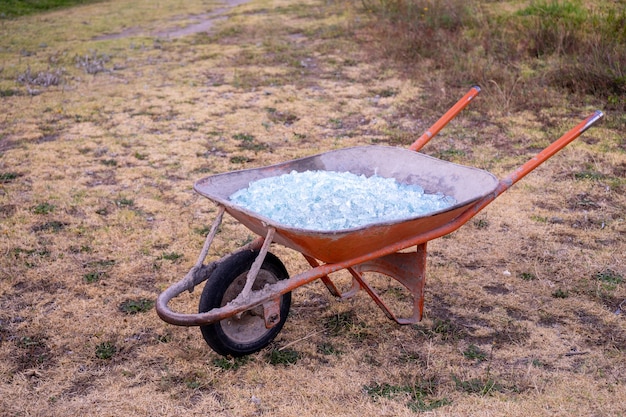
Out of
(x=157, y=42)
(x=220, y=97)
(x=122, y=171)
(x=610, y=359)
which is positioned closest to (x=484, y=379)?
(x=610, y=359)

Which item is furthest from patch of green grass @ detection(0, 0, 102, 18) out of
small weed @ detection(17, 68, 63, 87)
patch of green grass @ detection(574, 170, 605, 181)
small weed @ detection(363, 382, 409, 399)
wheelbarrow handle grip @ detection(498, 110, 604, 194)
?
small weed @ detection(363, 382, 409, 399)

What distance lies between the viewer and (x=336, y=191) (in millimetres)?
3408

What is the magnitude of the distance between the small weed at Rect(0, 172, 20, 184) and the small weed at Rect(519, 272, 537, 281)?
4553 millimetres

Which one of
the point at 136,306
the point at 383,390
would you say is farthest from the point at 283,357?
the point at 136,306

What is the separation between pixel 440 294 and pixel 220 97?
200 inches

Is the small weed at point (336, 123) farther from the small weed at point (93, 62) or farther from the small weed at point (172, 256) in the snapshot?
the small weed at point (93, 62)

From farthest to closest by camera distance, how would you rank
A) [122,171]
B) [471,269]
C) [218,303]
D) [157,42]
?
[157,42]
[122,171]
[471,269]
[218,303]

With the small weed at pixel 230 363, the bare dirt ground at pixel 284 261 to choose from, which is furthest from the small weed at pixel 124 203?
the small weed at pixel 230 363

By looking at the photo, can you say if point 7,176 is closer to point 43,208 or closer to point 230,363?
point 43,208

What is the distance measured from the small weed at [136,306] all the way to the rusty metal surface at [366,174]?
0.97 m

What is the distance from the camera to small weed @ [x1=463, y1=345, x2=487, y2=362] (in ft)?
11.2

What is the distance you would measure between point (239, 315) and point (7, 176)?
12.1 feet

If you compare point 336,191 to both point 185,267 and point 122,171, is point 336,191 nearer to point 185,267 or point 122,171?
point 185,267

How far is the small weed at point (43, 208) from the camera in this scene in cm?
515
